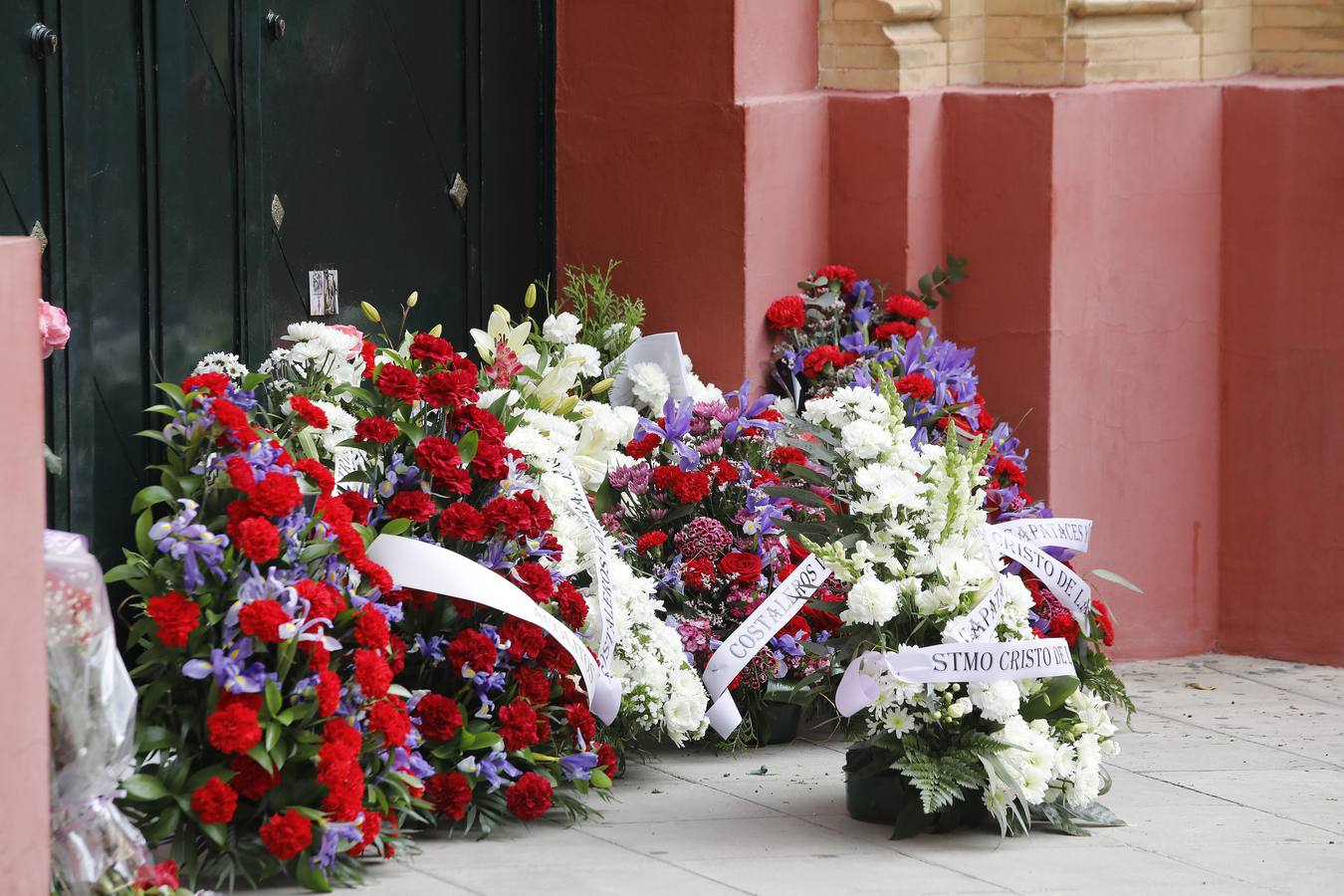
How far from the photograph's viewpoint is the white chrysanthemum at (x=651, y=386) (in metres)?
6.46

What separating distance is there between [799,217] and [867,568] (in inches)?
88.0

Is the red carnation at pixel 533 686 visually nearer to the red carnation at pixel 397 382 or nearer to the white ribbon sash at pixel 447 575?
the white ribbon sash at pixel 447 575

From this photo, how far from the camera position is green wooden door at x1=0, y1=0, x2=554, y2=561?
17.2ft

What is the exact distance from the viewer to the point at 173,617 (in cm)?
443

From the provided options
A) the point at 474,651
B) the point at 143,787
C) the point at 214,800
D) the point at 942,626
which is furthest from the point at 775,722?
the point at 143,787

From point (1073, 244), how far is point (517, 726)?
9.42ft

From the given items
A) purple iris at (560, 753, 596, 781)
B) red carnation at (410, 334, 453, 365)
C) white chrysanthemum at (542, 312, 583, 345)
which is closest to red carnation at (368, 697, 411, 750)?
purple iris at (560, 753, 596, 781)

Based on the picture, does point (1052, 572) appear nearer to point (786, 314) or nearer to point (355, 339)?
point (786, 314)

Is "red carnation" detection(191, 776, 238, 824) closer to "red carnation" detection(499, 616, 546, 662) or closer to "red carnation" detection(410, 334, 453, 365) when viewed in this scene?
"red carnation" detection(499, 616, 546, 662)

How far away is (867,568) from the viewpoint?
494 cm

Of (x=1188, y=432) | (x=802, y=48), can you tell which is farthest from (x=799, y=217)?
(x=1188, y=432)

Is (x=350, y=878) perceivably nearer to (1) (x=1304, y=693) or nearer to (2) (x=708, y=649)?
(2) (x=708, y=649)

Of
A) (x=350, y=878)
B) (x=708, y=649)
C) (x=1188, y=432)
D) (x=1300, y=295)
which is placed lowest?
(x=350, y=878)

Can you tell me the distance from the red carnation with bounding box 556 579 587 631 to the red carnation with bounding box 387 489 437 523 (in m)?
0.44
